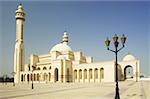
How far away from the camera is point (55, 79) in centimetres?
5906

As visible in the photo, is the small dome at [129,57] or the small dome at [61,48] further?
the small dome at [61,48]

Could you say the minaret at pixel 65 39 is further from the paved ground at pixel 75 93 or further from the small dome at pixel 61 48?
the paved ground at pixel 75 93

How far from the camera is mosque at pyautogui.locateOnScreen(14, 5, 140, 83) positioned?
55625 mm

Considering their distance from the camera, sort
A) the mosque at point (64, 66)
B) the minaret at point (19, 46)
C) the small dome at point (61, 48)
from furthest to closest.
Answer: the small dome at point (61, 48)
the minaret at point (19, 46)
the mosque at point (64, 66)

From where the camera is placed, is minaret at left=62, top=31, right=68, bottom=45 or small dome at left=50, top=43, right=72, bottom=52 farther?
minaret at left=62, top=31, right=68, bottom=45

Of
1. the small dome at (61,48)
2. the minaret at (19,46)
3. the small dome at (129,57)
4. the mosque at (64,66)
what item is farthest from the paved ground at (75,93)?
the small dome at (61,48)

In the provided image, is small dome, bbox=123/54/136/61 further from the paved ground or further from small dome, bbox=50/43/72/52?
the paved ground

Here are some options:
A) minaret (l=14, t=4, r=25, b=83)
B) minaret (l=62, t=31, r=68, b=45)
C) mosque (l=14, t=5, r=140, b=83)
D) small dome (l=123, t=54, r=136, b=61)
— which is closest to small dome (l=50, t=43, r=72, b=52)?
mosque (l=14, t=5, r=140, b=83)

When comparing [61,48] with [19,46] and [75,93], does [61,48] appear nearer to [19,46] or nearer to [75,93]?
[19,46]

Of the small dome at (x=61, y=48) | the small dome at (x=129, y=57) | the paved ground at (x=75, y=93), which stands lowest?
the paved ground at (x=75, y=93)

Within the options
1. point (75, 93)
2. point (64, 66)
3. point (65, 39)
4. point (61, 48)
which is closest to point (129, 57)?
point (64, 66)

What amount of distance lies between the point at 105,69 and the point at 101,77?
300cm

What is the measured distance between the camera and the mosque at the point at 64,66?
182 ft

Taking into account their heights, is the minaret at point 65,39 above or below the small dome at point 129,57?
above
